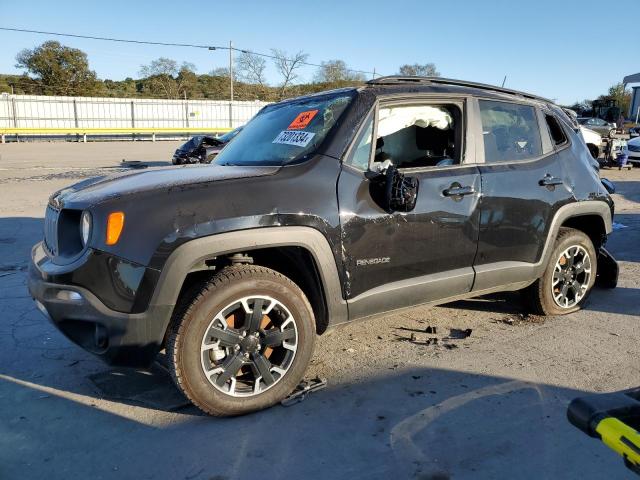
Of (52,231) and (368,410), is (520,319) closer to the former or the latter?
(368,410)

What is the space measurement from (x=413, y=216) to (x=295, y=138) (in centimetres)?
95

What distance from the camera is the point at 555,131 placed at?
4477 mm

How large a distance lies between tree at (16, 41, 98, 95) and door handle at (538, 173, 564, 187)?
2050 inches

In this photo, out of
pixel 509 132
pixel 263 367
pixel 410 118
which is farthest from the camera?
pixel 509 132

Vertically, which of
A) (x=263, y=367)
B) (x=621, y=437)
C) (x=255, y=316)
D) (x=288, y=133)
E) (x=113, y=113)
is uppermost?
(x=113, y=113)

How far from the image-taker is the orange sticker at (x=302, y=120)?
362 cm

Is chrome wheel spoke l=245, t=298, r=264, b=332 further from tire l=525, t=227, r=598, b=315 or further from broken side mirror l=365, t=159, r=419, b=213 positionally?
tire l=525, t=227, r=598, b=315

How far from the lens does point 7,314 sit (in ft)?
14.9

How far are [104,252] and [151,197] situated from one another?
37cm

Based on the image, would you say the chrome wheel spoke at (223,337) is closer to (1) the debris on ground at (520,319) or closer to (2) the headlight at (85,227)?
(2) the headlight at (85,227)

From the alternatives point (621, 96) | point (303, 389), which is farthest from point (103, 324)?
point (621, 96)

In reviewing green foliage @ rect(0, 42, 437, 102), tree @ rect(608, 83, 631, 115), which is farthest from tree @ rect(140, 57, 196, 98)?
tree @ rect(608, 83, 631, 115)

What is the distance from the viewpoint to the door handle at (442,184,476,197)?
11.7ft

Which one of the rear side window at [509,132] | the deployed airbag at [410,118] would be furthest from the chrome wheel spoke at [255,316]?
the rear side window at [509,132]
